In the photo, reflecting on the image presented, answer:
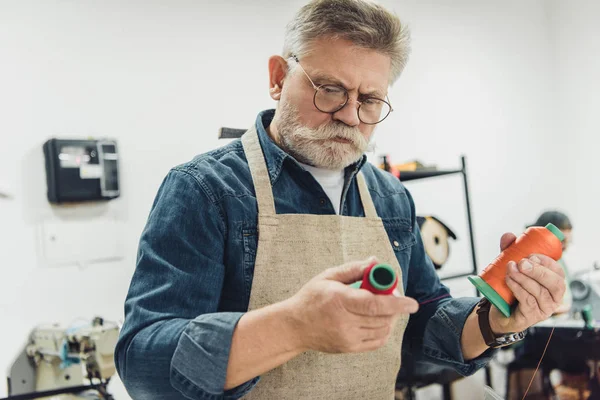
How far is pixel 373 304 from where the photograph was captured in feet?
2.12

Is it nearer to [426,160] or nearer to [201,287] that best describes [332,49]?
[201,287]

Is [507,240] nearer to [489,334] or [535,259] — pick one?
[535,259]

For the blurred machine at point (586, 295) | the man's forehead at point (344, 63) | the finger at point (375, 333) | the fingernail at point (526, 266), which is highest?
the man's forehead at point (344, 63)

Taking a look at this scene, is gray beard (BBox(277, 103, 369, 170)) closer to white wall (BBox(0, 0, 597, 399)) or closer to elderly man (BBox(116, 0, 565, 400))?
elderly man (BBox(116, 0, 565, 400))

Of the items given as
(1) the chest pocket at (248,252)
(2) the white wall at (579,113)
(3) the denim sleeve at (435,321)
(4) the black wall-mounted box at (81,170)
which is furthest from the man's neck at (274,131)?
(2) the white wall at (579,113)

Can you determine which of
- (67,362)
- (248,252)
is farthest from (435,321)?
(67,362)

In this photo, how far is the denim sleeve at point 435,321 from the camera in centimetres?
115

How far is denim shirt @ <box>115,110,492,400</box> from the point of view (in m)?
0.78

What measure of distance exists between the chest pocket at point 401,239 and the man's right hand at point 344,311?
0.52 m

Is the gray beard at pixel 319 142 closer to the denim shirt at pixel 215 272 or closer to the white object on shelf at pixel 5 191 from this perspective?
the denim shirt at pixel 215 272

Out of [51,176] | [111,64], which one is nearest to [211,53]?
[111,64]

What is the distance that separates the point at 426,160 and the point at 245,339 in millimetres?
3067

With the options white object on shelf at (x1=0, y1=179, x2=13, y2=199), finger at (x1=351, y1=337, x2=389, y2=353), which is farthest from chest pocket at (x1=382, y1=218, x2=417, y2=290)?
white object on shelf at (x1=0, y1=179, x2=13, y2=199)

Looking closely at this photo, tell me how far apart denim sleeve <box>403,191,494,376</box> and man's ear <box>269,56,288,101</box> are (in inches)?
19.2
